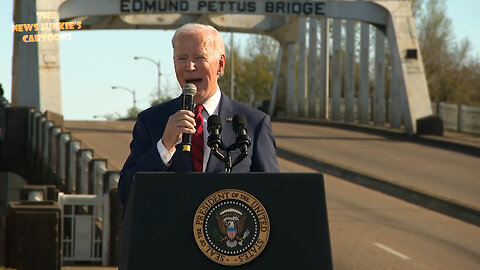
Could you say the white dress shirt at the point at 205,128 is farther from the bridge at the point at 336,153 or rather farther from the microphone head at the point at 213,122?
the bridge at the point at 336,153

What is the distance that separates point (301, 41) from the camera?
197 feet

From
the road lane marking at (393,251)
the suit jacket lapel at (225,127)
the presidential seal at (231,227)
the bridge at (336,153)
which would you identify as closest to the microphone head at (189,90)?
the suit jacket lapel at (225,127)

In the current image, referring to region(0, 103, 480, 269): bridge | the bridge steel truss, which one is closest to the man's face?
region(0, 103, 480, 269): bridge

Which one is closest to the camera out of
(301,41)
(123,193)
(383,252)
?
(123,193)

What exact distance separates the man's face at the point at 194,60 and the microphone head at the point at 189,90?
0.55 ft

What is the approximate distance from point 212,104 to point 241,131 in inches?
20.1

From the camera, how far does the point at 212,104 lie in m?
5.10

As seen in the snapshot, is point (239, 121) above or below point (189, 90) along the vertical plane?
below

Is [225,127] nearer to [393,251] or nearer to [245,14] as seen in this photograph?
[393,251]

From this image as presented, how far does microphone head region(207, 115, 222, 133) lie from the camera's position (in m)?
4.60

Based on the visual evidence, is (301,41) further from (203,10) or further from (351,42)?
(203,10)

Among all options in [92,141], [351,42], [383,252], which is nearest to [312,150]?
[92,141]

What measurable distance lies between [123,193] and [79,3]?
38.3 metres

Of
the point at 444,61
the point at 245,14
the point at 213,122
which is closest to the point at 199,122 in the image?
the point at 213,122
